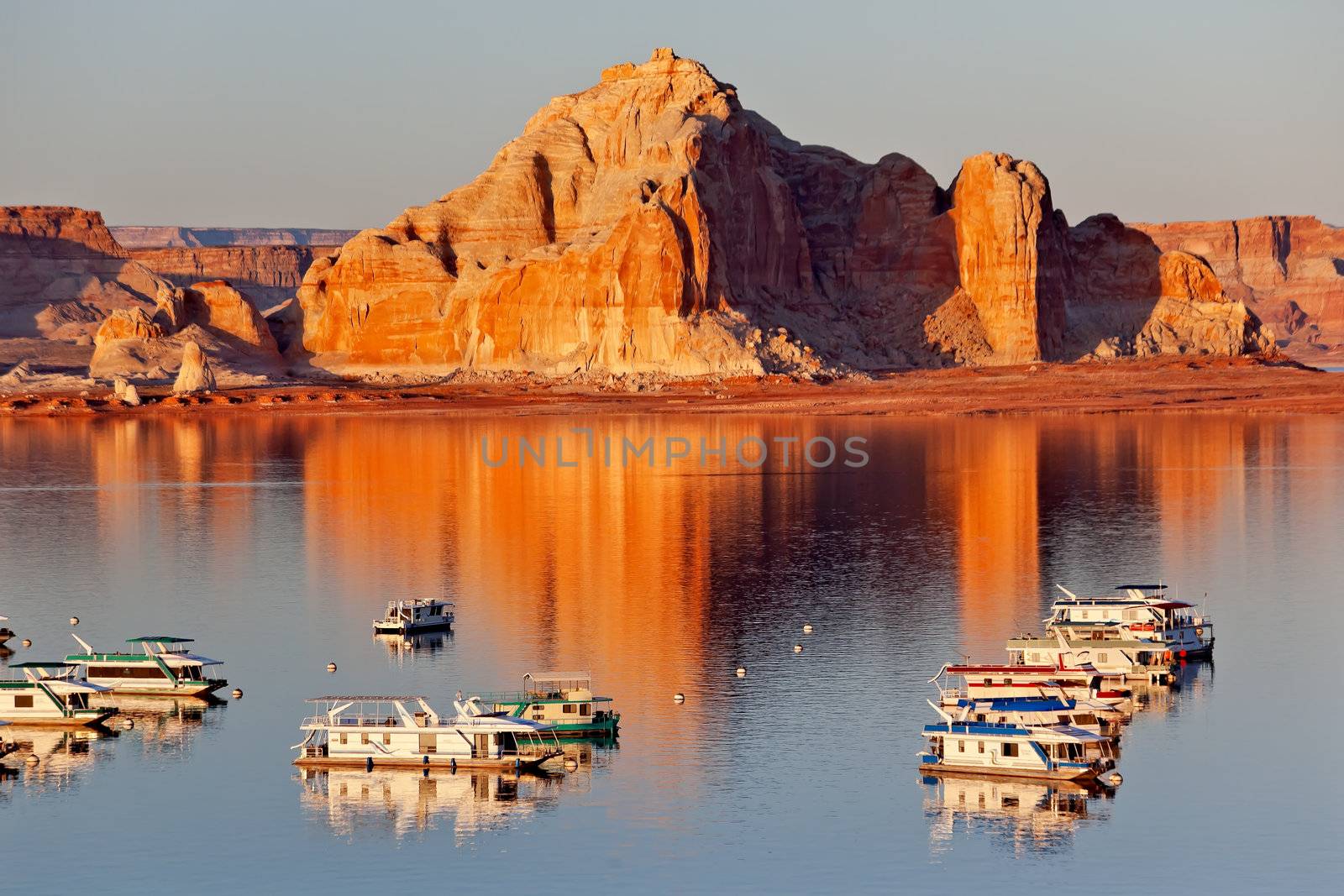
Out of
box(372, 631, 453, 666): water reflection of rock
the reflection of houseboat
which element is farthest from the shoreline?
the reflection of houseboat

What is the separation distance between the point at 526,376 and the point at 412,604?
133m

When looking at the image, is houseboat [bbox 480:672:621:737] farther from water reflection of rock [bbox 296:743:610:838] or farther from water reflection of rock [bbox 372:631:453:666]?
water reflection of rock [bbox 372:631:453:666]

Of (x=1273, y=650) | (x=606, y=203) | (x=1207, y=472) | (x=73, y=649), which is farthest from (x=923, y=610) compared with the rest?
(x=606, y=203)

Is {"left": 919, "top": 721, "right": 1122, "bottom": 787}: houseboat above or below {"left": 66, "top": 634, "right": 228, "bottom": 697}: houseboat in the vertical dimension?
below

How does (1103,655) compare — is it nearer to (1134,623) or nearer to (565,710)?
(1134,623)

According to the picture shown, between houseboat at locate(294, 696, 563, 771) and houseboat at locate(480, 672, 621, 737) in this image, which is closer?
houseboat at locate(294, 696, 563, 771)

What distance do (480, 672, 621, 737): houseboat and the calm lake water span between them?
69cm

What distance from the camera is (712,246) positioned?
186 m

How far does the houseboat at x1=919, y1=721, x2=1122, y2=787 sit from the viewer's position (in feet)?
143

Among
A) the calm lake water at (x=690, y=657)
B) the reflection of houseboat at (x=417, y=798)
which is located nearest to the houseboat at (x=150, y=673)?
the calm lake water at (x=690, y=657)

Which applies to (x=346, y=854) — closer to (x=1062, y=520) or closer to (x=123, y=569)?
(x=123, y=569)

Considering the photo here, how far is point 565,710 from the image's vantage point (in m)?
47.5

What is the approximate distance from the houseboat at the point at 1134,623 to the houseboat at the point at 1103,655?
320 mm

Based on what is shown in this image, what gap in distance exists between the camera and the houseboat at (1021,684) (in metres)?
48.9
